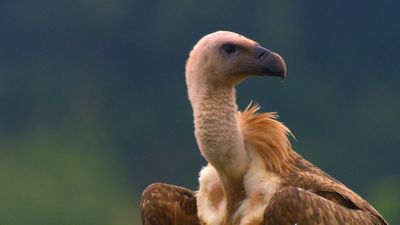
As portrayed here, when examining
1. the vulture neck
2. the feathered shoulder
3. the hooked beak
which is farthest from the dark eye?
the feathered shoulder

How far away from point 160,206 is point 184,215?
0.61 ft

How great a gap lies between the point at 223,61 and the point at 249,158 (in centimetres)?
70

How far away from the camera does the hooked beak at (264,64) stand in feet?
34.2

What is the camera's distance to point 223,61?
421 inches

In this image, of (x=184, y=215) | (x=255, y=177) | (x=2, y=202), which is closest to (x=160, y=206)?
(x=184, y=215)

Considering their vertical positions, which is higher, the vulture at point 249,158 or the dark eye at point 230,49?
the dark eye at point 230,49

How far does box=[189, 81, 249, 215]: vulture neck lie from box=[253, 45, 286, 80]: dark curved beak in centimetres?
30

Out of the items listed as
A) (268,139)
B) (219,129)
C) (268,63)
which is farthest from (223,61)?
(268,139)

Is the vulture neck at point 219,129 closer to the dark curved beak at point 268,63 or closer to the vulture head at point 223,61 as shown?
the vulture head at point 223,61

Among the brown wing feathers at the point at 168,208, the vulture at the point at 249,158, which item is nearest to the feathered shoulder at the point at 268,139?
the vulture at the point at 249,158

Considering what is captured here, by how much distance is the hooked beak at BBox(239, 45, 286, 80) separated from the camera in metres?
10.4

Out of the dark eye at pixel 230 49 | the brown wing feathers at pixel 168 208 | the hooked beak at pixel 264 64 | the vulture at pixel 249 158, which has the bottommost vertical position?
the brown wing feathers at pixel 168 208

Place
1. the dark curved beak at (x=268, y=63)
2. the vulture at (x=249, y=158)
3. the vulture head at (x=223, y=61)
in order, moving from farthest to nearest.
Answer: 1. the vulture head at (x=223, y=61)
2. the vulture at (x=249, y=158)
3. the dark curved beak at (x=268, y=63)

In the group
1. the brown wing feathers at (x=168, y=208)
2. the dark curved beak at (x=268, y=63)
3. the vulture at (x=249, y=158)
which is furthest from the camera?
the brown wing feathers at (x=168, y=208)
